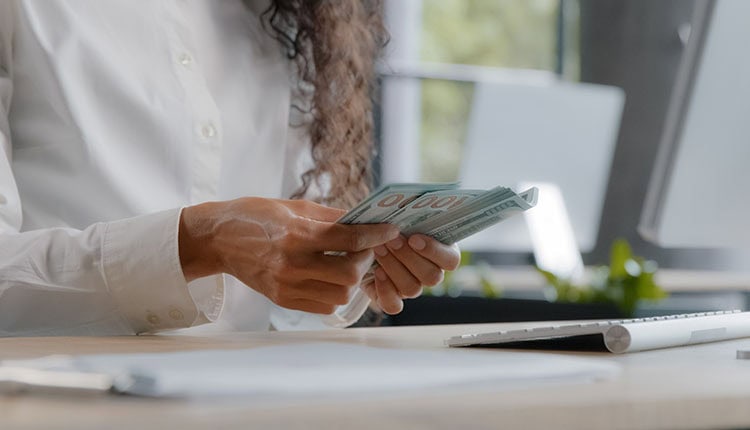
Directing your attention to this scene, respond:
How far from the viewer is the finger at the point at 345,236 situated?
1.09 metres

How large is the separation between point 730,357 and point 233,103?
0.99 m

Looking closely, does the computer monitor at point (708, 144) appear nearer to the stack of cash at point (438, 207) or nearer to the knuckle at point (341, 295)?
the stack of cash at point (438, 207)

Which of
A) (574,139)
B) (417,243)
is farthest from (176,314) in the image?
(574,139)

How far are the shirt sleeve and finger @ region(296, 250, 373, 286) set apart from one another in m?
0.15

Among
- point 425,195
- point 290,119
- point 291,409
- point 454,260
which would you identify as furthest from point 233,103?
point 291,409

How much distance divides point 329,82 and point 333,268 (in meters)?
0.74

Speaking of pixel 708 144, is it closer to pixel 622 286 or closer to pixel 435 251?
pixel 435 251

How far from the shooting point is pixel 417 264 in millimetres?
1350

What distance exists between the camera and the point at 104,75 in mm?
1495

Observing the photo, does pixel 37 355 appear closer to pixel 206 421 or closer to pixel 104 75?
pixel 206 421

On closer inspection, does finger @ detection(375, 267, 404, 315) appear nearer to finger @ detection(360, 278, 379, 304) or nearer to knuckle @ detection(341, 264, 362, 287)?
finger @ detection(360, 278, 379, 304)

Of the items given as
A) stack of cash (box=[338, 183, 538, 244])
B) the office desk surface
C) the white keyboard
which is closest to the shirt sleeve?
stack of cash (box=[338, 183, 538, 244])

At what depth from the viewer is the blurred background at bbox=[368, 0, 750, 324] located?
144 centimetres

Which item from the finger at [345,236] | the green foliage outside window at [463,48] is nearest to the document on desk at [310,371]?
the finger at [345,236]
